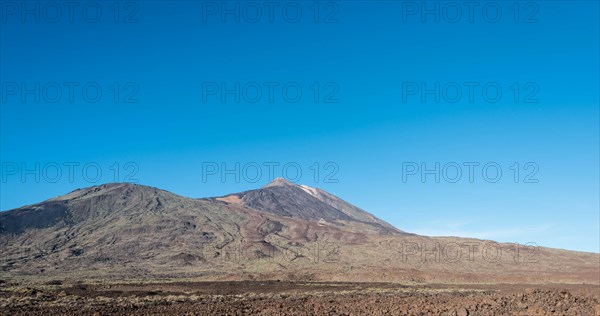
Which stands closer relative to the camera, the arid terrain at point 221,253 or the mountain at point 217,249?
the arid terrain at point 221,253

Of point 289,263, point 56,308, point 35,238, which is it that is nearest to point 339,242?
point 289,263

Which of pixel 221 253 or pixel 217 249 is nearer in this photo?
pixel 221 253

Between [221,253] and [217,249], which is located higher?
[217,249]

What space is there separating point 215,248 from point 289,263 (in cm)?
2248

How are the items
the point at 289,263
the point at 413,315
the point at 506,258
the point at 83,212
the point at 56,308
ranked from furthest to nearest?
1. the point at 83,212
2. the point at 506,258
3. the point at 289,263
4. the point at 56,308
5. the point at 413,315

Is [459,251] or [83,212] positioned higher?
[83,212]

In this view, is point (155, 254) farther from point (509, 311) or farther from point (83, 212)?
point (509, 311)

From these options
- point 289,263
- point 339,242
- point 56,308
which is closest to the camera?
point 56,308

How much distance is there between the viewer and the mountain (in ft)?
258

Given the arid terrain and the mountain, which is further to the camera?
the mountain

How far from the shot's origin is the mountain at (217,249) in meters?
78.5

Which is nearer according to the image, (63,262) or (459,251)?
(63,262)

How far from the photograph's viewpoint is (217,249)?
10794cm

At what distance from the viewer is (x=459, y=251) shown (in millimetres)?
107062
